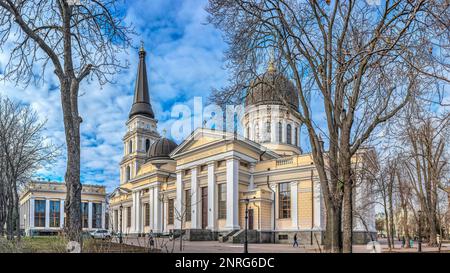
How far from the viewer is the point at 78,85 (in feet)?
39.7

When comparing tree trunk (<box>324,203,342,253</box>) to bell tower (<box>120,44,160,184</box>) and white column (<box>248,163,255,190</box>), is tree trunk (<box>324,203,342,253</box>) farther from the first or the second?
bell tower (<box>120,44,160,184</box>)

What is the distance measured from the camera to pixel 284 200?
133ft

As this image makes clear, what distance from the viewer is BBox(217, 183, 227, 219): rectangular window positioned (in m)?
42.2

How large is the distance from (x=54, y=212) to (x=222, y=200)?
6208 centimetres

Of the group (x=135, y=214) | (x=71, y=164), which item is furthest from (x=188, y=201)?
(x=71, y=164)

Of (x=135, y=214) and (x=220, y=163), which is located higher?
(x=220, y=163)

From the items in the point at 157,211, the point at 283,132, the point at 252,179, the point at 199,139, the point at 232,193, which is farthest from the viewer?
the point at 157,211

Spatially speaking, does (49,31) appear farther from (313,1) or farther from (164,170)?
(164,170)

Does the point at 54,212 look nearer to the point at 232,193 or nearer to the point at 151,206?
the point at 151,206

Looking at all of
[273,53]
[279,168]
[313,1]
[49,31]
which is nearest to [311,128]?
[273,53]

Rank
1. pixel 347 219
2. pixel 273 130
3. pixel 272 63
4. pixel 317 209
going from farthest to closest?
pixel 273 130
pixel 317 209
pixel 272 63
pixel 347 219

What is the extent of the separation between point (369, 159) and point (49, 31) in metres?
18.3

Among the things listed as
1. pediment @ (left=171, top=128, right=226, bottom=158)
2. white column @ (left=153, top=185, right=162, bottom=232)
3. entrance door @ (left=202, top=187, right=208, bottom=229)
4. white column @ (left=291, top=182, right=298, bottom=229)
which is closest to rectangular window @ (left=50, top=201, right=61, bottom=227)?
white column @ (left=153, top=185, right=162, bottom=232)

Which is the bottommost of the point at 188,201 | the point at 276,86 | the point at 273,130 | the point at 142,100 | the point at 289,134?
the point at 188,201
